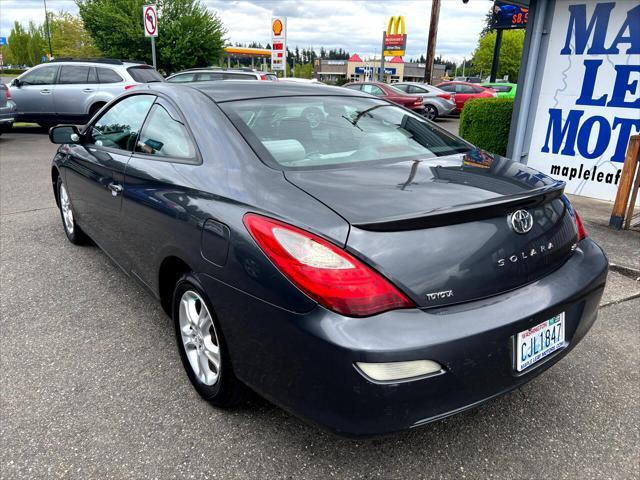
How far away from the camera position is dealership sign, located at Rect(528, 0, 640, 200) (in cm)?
594

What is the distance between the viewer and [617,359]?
2.92 meters

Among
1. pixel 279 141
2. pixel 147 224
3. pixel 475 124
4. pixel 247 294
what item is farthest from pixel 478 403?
pixel 475 124

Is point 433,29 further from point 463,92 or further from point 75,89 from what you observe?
point 75,89

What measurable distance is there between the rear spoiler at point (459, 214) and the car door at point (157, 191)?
89cm

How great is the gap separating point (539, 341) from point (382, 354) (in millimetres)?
741

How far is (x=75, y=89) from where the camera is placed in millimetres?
12375

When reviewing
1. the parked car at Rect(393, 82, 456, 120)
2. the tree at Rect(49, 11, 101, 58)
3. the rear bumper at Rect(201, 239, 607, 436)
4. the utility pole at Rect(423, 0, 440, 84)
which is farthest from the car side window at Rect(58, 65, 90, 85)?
the tree at Rect(49, 11, 101, 58)

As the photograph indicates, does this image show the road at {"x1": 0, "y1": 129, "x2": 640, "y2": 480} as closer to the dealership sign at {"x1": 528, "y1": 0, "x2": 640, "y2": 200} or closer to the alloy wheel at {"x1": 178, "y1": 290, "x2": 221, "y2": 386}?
the alloy wheel at {"x1": 178, "y1": 290, "x2": 221, "y2": 386}

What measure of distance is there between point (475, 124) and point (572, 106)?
1769 mm

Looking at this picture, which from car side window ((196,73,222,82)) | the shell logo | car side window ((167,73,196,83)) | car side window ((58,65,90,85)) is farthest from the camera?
the shell logo

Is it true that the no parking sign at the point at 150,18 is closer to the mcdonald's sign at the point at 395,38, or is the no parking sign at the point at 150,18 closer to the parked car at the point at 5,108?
the parked car at the point at 5,108

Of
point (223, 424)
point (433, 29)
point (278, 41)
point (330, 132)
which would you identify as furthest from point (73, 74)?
point (433, 29)

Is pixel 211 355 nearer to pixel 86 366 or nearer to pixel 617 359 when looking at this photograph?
pixel 86 366

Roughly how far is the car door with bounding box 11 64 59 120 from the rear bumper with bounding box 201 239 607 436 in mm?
12875
